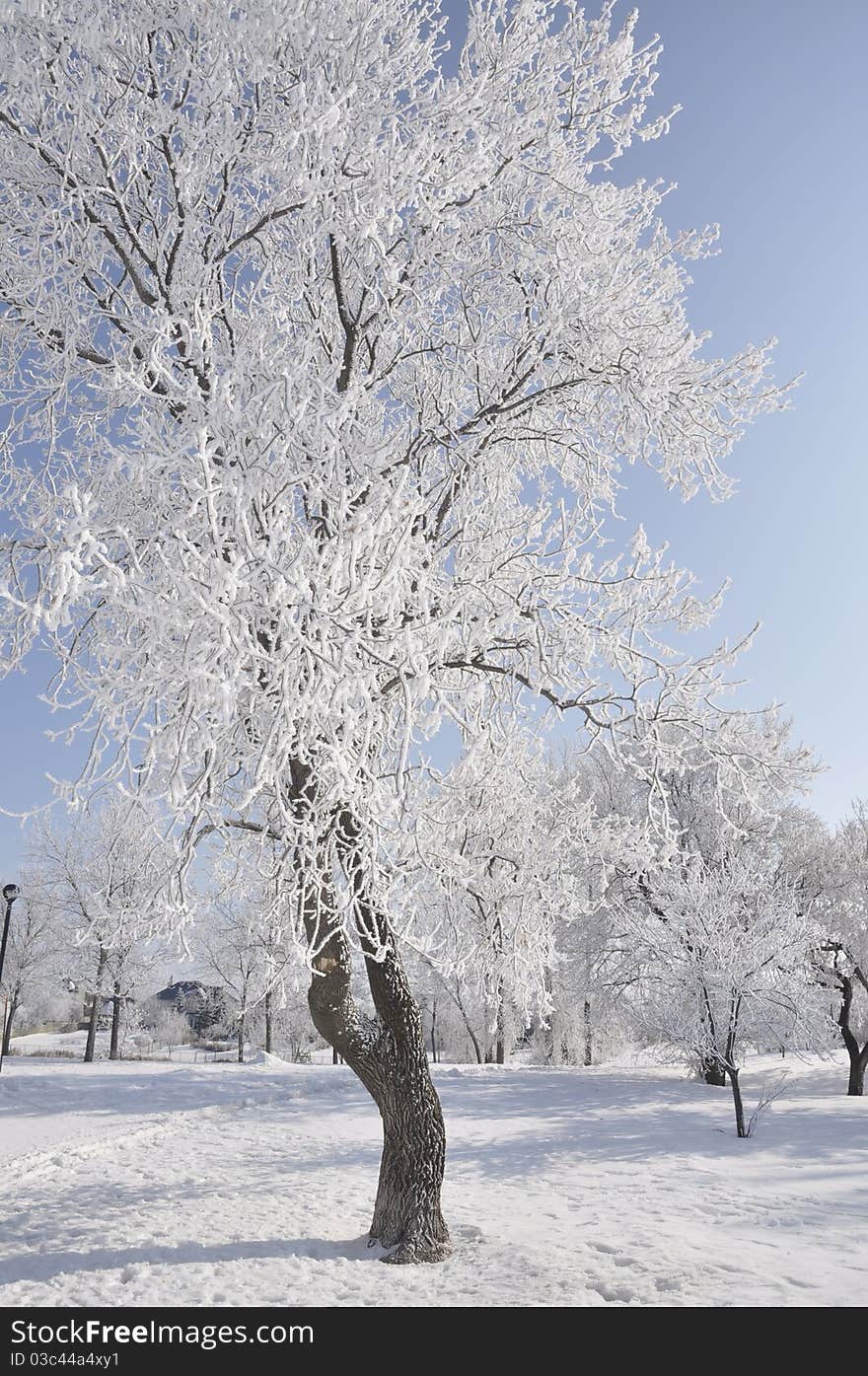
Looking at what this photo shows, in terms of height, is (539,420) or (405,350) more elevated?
(405,350)

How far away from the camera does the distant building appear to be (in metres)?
39.3

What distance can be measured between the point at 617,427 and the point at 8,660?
4.74 m

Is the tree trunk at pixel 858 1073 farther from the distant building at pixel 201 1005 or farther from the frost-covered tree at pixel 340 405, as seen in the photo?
the distant building at pixel 201 1005

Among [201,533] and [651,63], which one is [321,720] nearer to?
[201,533]

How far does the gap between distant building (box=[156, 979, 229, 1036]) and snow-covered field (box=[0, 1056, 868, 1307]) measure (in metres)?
19.9

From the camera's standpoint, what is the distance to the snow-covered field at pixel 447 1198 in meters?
4.90

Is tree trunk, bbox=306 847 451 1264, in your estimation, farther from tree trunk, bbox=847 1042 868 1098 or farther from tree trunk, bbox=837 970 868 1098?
tree trunk, bbox=847 1042 868 1098

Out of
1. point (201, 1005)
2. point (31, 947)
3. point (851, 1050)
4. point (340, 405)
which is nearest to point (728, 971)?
point (851, 1050)

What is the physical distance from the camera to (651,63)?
5484 millimetres

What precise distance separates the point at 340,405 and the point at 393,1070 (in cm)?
481

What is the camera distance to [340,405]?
3562mm

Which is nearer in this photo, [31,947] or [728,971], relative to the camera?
[728,971]

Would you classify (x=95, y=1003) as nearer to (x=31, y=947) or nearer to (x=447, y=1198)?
(x=31, y=947)
